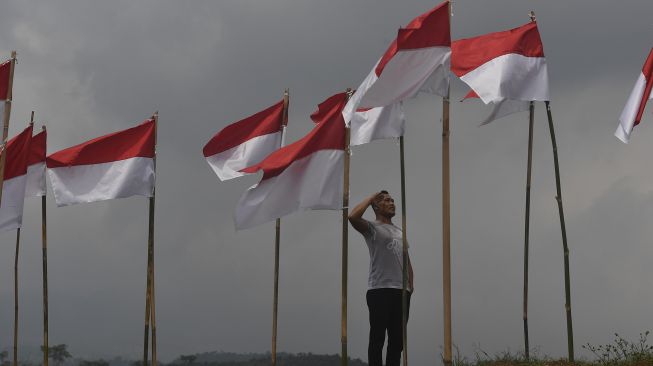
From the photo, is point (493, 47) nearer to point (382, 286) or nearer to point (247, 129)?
point (382, 286)

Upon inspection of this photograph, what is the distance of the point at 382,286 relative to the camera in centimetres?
1372

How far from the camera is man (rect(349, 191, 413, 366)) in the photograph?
13.6 meters

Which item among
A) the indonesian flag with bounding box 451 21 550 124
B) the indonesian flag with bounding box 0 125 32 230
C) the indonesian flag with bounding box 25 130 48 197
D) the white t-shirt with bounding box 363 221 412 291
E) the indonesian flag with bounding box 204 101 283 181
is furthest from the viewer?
the indonesian flag with bounding box 25 130 48 197

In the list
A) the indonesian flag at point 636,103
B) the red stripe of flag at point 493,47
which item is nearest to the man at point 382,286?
the red stripe of flag at point 493,47

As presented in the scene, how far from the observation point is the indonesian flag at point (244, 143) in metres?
19.8

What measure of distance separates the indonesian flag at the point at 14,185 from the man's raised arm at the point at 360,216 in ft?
31.1

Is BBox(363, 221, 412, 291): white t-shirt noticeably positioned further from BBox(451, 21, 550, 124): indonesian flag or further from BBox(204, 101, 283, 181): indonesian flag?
BBox(204, 101, 283, 181): indonesian flag

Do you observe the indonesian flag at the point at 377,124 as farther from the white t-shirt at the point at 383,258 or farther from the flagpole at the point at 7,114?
the flagpole at the point at 7,114

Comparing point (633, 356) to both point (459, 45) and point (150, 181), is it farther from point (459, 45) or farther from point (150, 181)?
point (150, 181)

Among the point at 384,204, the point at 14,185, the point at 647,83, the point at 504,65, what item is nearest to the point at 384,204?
the point at 384,204

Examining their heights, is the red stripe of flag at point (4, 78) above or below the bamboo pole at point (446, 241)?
above

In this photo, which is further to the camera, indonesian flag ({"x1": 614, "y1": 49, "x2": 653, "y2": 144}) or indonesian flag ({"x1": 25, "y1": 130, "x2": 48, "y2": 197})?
indonesian flag ({"x1": 25, "y1": 130, "x2": 48, "y2": 197})

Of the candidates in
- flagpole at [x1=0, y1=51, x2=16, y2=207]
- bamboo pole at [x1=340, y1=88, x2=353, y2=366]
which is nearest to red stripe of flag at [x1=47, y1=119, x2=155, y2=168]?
flagpole at [x1=0, y1=51, x2=16, y2=207]

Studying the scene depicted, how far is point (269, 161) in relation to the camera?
585 inches
